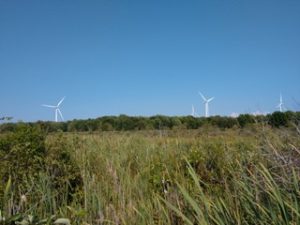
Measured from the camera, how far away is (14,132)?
6656mm

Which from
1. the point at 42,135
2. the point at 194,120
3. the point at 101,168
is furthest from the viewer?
the point at 194,120

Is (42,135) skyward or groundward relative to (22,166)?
skyward

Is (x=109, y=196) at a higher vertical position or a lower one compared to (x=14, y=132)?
lower

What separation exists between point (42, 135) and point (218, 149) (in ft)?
10.2

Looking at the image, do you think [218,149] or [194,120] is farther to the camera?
[194,120]

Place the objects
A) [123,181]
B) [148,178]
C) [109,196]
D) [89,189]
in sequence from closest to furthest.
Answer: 1. [89,189]
2. [109,196]
3. [123,181]
4. [148,178]

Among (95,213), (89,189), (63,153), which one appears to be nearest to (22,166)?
(63,153)

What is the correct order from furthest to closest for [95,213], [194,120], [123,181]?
[194,120], [123,181], [95,213]

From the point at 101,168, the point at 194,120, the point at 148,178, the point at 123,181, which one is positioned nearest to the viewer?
the point at 123,181

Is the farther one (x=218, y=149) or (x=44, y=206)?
(x=218, y=149)

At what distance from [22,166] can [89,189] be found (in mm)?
2476

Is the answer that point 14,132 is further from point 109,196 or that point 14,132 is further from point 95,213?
point 95,213

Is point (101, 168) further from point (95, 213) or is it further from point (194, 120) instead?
point (194, 120)

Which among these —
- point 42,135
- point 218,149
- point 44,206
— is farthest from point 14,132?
point 218,149
